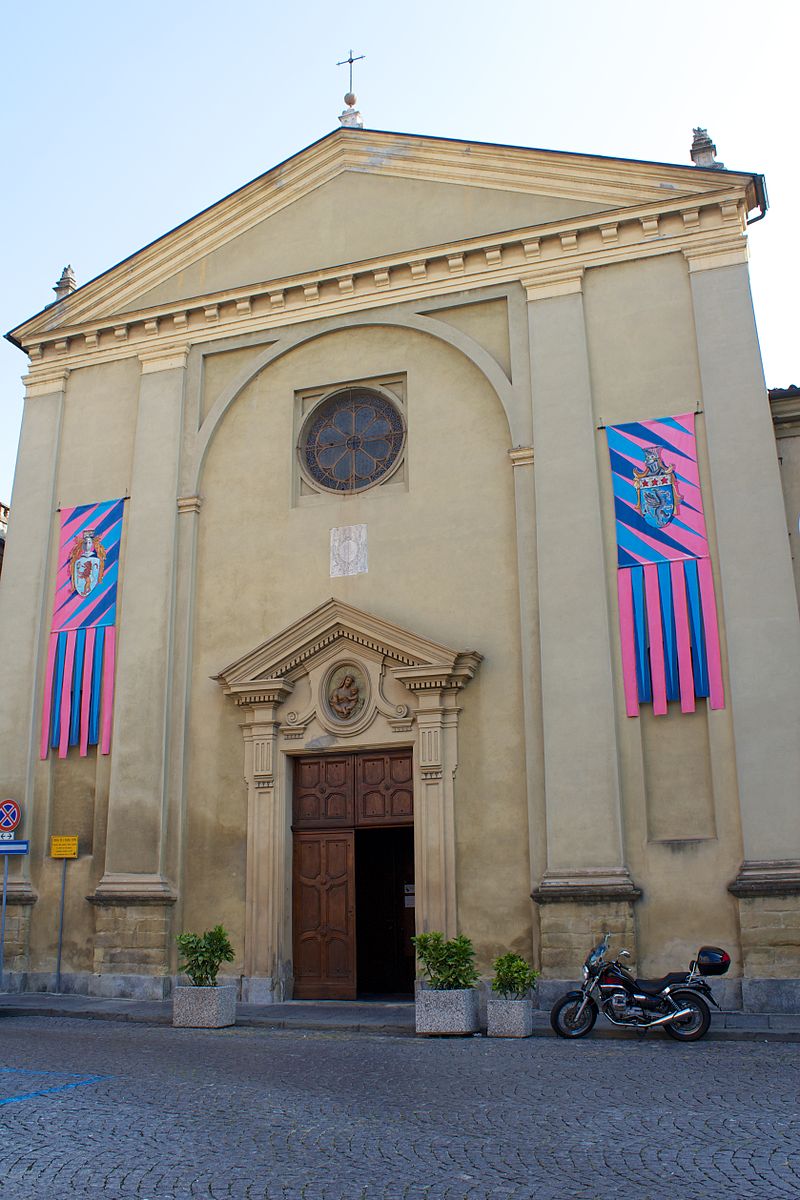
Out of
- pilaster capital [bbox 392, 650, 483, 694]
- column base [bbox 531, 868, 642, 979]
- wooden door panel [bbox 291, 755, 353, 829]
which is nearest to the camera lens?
column base [bbox 531, 868, 642, 979]

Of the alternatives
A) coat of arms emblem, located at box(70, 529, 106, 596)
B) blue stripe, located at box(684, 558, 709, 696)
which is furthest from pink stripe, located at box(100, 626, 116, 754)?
blue stripe, located at box(684, 558, 709, 696)

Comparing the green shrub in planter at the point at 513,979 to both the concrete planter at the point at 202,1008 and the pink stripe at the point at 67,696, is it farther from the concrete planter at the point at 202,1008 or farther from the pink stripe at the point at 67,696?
the pink stripe at the point at 67,696

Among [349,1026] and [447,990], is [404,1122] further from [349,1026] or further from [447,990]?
[349,1026]

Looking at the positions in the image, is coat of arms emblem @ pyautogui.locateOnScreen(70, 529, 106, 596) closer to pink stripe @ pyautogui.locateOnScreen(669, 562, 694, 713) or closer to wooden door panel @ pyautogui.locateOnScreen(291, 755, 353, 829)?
wooden door panel @ pyautogui.locateOnScreen(291, 755, 353, 829)

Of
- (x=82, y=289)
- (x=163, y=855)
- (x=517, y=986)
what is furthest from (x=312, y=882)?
(x=82, y=289)

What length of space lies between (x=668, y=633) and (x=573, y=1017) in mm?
5117

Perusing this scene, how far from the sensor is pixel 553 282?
1570 cm

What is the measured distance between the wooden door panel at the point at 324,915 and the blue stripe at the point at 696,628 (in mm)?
5284

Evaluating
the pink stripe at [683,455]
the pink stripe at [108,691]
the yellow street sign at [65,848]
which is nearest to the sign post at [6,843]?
the yellow street sign at [65,848]

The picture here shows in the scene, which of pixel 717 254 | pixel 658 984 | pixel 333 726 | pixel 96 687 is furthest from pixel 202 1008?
pixel 717 254

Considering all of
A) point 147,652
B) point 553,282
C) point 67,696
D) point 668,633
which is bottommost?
point 67,696

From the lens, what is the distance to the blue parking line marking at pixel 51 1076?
302 inches

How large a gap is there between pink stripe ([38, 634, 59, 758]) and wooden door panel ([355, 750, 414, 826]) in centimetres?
508

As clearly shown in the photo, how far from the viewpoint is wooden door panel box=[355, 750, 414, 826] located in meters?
14.8
